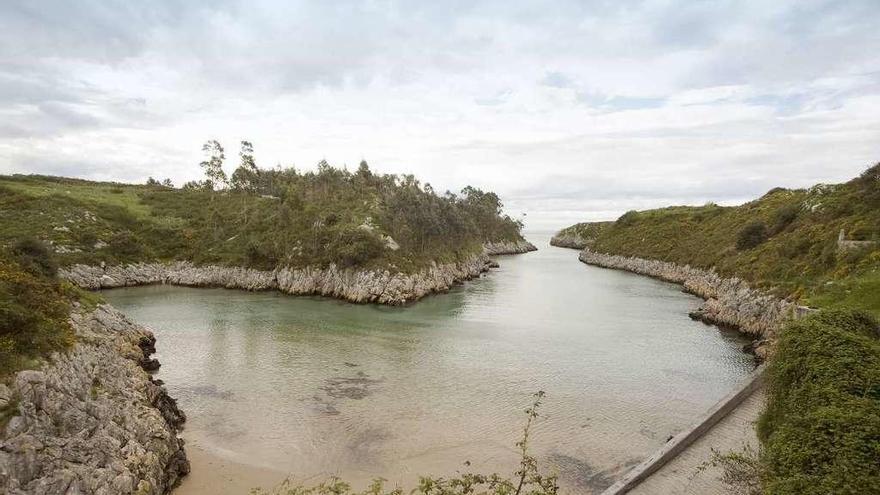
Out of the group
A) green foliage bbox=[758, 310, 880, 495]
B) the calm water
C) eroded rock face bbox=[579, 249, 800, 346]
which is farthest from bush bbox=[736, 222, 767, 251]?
green foliage bbox=[758, 310, 880, 495]

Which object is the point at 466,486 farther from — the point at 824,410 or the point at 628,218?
the point at 628,218

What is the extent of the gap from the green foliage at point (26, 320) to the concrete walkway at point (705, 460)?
856 inches

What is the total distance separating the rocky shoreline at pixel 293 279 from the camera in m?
62.1

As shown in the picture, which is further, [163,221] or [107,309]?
[163,221]

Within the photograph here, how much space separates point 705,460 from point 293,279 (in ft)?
191

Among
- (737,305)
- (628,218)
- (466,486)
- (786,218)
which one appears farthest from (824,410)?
(628,218)

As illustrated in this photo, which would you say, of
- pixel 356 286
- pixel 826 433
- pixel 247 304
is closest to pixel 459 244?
pixel 356 286

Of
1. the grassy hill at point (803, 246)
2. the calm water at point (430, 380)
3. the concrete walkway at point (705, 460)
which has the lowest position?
the calm water at point (430, 380)

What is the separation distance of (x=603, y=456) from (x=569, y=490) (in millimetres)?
3409

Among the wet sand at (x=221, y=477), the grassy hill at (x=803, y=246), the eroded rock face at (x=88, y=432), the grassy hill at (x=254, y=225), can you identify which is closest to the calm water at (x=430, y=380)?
the wet sand at (x=221, y=477)

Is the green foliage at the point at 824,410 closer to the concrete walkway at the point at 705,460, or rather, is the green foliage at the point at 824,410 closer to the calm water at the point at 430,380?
the concrete walkway at the point at 705,460

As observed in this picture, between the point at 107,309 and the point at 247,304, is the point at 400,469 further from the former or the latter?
the point at 247,304

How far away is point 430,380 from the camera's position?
103ft

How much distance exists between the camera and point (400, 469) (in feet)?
67.3
